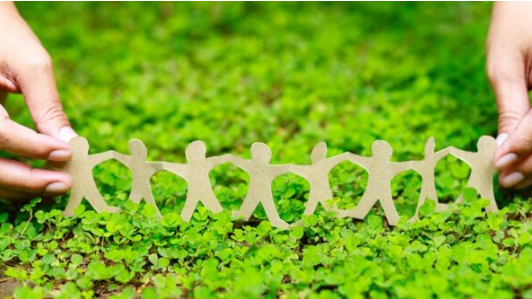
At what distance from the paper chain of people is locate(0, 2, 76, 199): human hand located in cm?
14

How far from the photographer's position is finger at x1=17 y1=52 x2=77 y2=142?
2.83 meters

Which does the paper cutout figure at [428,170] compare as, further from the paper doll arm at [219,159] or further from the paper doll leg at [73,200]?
the paper doll leg at [73,200]

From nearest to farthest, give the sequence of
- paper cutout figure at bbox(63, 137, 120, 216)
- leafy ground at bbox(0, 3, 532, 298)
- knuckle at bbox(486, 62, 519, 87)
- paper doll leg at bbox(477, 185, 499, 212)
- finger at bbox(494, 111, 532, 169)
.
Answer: leafy ground at bbox(0, 3, 532, 298) → finger at bbox(494, 111, 532, 169) → paper doll leg at bbox(477, 185, 499, 212) → paper cutout figure at bbox(63, 137, 120, 216) → knuckle at bbox(486, 62, 519, 87)

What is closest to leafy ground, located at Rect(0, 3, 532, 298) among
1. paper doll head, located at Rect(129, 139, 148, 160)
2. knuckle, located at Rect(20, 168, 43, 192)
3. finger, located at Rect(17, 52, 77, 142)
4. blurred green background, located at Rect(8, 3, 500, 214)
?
blurred green background, located at Rect(8, 3, 500, 214)

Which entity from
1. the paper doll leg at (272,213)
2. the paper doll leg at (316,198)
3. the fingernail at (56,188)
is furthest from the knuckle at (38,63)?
the paper doll leg at (316,198)

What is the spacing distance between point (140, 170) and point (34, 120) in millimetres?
577

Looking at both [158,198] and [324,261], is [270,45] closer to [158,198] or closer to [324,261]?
[158,198]

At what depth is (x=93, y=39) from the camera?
18.3ft

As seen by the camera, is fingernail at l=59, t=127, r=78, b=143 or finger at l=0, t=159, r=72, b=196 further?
fingernail at l=59, t=127, r=78, b=143

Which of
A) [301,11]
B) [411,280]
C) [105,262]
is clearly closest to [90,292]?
[105,262]

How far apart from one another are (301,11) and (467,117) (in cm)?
277

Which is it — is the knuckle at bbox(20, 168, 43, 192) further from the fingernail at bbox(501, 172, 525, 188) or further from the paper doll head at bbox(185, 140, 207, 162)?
the fingernail at bbox(501, 172, 525, 188)

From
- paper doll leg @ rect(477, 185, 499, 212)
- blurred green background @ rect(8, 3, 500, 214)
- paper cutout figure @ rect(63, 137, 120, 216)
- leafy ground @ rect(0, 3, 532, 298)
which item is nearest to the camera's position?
leafy ground @ rect(0, 3, 532, 298)

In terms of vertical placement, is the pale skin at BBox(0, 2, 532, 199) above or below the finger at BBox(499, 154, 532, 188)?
above
